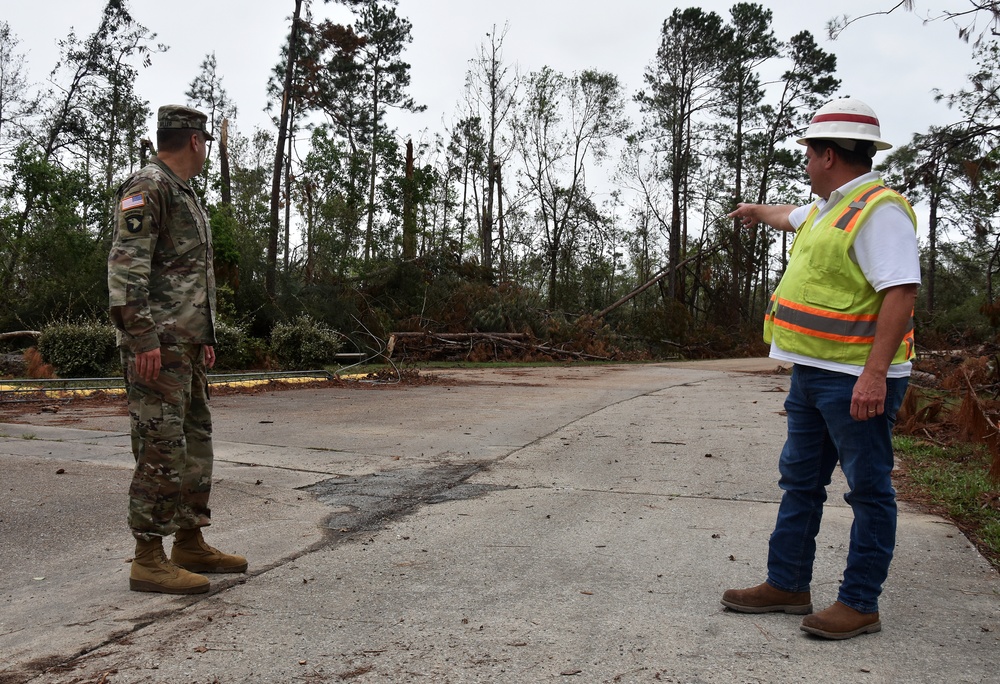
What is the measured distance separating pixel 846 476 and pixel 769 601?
61 cm

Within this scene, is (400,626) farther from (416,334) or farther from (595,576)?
(416,334)

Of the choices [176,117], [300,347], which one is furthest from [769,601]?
[300,347]

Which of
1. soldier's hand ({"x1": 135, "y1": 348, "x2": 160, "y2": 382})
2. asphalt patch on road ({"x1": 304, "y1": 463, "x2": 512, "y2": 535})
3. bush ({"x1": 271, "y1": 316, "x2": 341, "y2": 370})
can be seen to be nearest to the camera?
soldier's hand ({"x1": 135, "y1": 348, "x2": 160, "y2": 382})

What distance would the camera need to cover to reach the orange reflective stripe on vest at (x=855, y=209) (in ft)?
10.1

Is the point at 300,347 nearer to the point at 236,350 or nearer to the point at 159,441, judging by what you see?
the point at 236,350

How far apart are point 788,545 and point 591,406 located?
7.87m

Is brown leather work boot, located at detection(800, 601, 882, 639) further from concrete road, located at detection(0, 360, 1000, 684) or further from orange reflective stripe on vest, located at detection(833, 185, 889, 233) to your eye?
orange reflective stripe on vest, located at detection(833, 185, 889, 233)

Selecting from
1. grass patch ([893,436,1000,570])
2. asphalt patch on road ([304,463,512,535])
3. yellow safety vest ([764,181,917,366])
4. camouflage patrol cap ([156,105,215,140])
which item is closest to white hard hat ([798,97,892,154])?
yellow safety vest ([764,181,917,366])

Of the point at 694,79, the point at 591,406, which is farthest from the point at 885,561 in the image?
the point at 694,79

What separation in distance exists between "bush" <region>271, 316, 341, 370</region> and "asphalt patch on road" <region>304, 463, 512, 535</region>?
420 inches

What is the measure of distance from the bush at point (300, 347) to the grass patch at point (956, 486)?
11.4 meters

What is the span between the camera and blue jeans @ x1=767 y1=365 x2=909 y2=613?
119 inches

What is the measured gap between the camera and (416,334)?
21750 millimetres

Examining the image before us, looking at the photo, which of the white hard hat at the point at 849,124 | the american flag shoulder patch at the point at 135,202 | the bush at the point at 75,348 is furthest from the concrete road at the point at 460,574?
the bush at the point at 75,348
